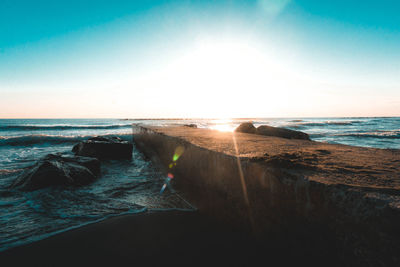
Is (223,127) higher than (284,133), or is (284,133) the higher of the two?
(284,133)

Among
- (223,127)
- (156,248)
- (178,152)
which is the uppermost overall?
(178,152)

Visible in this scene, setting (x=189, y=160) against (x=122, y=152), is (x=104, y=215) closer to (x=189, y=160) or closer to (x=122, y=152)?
(x=189, y=160)

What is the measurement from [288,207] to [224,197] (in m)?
0.82

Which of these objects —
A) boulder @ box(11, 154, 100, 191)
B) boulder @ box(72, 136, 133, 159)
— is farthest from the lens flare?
boulder @ box(72, 136, 133, 159)

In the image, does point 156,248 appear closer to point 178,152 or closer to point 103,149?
point 178,152

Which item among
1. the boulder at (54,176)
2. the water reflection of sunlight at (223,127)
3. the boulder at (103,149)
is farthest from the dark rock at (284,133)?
the boulder at (54,176)

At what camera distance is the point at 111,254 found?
66.4 inches

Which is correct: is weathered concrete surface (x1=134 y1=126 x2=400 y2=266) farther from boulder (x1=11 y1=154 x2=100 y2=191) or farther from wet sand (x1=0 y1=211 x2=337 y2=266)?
boulder (x1=11 y1=154 x2=100 y2=191)

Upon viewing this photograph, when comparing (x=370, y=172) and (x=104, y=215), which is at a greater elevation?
(x=370, y=172)

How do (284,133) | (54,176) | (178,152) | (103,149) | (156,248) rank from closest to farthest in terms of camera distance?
(156,248) → (54,176) → (178,152) → (103,149) → (284,133)

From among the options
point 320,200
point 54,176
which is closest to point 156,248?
point 320,200

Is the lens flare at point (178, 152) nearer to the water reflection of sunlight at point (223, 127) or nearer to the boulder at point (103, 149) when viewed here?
the boulder at point (103, 149)

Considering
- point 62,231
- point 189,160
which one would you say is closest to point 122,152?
point 189,160

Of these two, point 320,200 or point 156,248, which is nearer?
point 320,200
